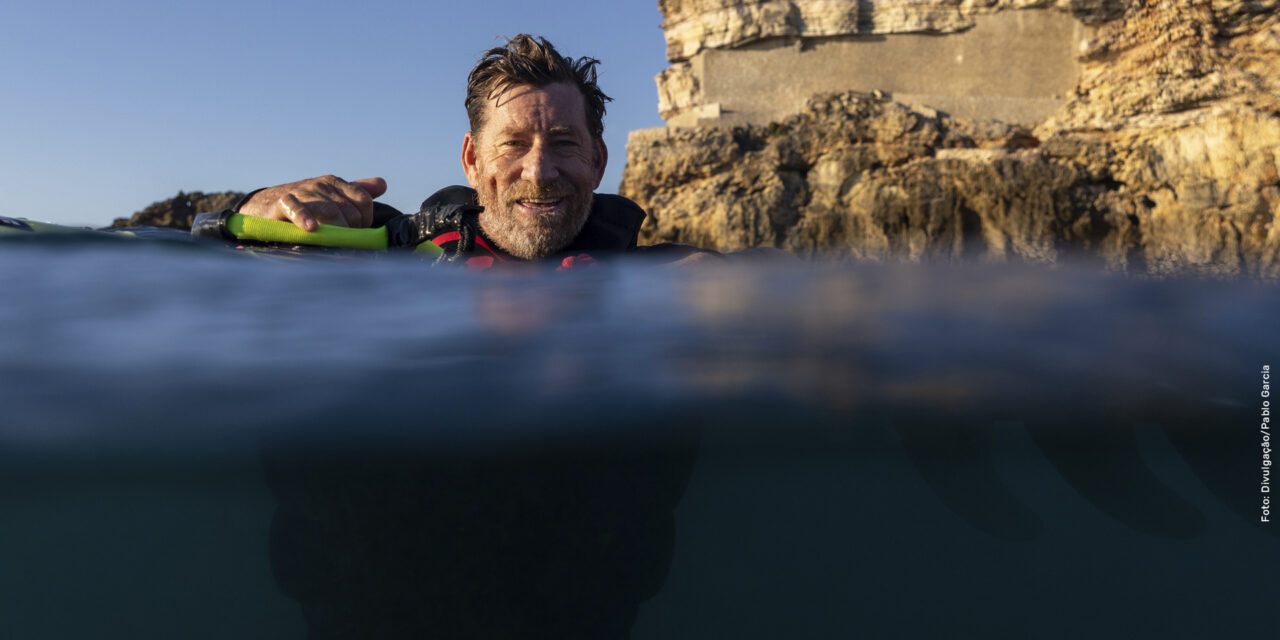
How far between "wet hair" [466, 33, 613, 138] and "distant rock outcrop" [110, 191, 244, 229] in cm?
931

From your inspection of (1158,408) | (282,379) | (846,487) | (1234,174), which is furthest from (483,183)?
(1234,174)

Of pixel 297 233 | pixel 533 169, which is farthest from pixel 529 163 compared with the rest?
pixel 297 233

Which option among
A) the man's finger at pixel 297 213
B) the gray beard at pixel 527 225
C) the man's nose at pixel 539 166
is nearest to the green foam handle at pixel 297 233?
the man's finger at pixel 297 213

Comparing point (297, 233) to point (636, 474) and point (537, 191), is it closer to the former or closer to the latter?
point (537, 191)

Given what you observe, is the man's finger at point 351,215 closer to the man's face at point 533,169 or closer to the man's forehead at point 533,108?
the man's face at point 533,169

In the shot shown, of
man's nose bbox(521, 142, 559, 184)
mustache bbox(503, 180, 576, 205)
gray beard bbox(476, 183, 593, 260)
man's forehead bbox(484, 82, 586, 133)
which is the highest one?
man's forehead bbox(484, 82, 586, 133)

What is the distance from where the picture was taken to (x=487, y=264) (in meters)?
2.52

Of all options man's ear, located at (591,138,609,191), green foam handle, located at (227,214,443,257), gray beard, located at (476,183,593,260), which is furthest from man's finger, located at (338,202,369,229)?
man's ear, located at (591,138,609,191)

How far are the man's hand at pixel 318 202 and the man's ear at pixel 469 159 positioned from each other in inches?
14.6

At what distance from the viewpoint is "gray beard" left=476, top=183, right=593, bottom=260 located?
2.81 metres

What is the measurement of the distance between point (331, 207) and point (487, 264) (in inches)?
20.1

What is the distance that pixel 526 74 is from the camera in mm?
2777

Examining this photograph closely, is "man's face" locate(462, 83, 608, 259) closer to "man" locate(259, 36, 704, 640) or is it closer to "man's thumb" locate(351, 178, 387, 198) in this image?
"man's thumb" locate(351, 178, 387, 198)

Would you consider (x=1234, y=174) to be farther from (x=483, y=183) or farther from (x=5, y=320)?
(x=5, y=320)
